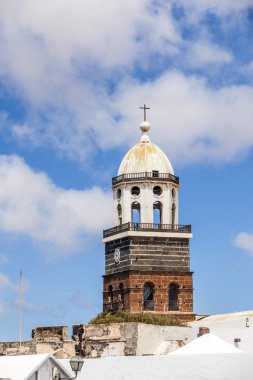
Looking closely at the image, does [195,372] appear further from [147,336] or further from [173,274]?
[173,274]

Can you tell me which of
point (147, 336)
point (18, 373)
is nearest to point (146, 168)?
point (147, 336)

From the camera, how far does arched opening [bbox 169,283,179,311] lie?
189ft

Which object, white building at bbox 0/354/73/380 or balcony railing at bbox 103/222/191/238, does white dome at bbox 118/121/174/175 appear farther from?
white building at bbox 0/354/73/380

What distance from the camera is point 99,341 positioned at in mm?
52812

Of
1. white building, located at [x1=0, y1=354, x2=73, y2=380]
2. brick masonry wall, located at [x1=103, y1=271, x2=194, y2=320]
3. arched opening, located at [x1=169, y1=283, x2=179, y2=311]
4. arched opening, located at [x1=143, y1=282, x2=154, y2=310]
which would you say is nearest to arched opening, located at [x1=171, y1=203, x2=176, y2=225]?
brick masonry wall, located at [x1=103, y1=271, x2=194, y2=320]

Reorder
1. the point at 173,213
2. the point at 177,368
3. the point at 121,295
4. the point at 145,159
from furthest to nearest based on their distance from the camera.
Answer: the point at 173,213 < the point at 145,159 < the point at 121,295 < the point at 177,368

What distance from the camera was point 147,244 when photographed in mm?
57281

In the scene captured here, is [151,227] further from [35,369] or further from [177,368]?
[35,369]

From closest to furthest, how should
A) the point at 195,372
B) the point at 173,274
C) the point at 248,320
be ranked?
the point at 195,372 → the point at 248,320 → the point at 173,274

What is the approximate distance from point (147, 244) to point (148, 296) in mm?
2634

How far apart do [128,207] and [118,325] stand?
731cm

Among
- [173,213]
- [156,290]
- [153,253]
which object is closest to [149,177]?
[173,213]

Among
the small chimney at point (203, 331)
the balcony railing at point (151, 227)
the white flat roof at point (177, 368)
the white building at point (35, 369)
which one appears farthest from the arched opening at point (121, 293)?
the white building at point (35, 369)

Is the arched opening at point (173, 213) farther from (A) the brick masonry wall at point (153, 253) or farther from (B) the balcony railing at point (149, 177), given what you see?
(B) the balcony railing at point (149, 177)
